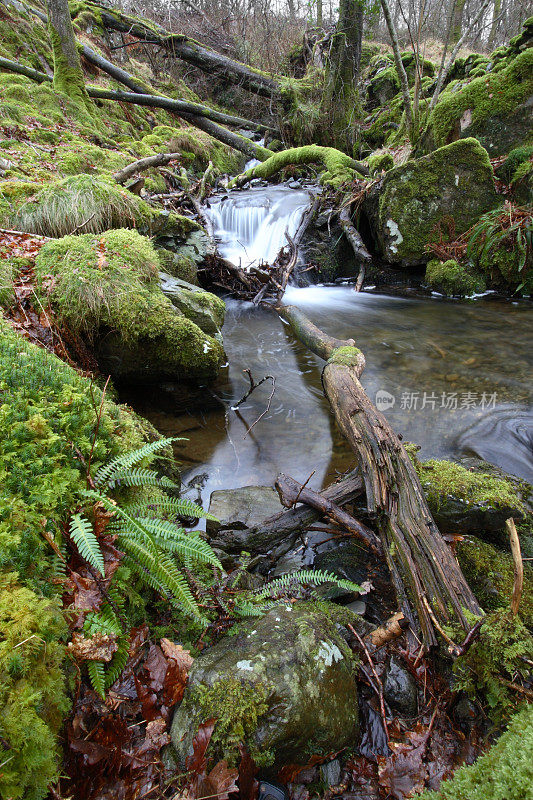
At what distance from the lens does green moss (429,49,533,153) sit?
9.37 metres

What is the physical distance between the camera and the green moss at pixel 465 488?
304 cm

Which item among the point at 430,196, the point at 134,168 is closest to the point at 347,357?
the point at 134,168

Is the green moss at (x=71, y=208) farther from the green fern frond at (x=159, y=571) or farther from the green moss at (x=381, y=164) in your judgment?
the green moss at (x=381, y=164)

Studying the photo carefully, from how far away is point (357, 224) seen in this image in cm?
1062

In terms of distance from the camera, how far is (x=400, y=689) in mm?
2002

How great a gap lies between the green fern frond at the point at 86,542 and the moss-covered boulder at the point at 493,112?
12.5 meters

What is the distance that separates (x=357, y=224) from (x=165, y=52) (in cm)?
1296

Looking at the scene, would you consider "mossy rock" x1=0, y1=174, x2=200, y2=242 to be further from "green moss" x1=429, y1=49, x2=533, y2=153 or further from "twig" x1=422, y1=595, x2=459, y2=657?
"green moss" x1=429, y1=49, x2=533, y2=153

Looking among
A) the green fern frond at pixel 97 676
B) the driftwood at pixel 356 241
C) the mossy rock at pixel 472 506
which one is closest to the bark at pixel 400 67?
the driftwood at pixel 356 241

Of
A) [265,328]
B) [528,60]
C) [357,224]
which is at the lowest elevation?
[265,328]

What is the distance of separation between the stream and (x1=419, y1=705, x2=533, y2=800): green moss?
10.00 ft

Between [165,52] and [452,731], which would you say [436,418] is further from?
[165,52]

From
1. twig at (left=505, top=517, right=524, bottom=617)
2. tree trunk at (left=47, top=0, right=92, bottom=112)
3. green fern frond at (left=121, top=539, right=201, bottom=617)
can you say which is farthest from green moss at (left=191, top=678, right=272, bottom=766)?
tree trunk at (left=47, top=0, right=92, bottom=112)

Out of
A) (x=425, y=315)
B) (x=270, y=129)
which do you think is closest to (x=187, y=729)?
(x=425, y=315)
